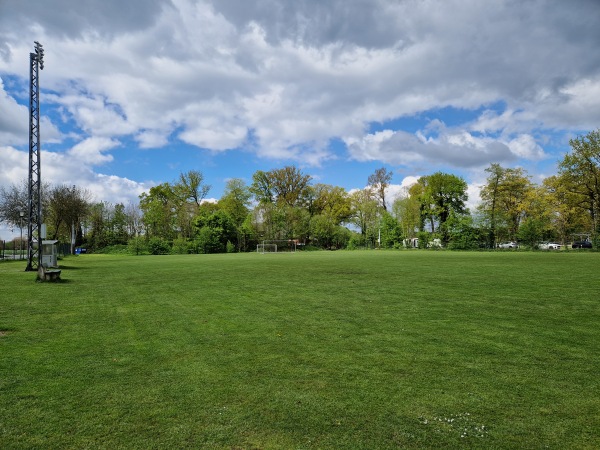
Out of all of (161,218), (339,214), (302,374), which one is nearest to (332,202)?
(339,214)

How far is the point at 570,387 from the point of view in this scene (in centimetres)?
523

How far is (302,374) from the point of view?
5.84m

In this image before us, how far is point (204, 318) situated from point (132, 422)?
550 centimetres

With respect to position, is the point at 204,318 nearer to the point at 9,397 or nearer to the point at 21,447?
the point at 9,397

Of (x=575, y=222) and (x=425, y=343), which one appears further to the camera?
(x=575, y=222)

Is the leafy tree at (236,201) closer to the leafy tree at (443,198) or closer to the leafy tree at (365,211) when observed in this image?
the leafy tree at (365,211)

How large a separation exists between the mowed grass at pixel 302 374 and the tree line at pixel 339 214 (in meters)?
49.9

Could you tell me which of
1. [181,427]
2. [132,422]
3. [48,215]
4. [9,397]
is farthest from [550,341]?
[48,215]

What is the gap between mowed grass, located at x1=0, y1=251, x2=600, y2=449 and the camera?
411cm

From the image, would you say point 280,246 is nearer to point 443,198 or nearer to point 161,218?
point 161,218

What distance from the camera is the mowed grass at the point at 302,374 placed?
4109 mm

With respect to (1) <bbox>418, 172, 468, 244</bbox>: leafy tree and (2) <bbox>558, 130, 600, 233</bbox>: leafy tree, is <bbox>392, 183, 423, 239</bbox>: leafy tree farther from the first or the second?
(2) <bbox>558, 130, 600, 233</bbox>: leafy tree

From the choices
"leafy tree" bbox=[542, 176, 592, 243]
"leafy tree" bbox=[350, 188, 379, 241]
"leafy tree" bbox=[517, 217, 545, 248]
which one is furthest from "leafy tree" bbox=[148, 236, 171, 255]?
"leafy tree" bbox=[542, 176, 592, 243]

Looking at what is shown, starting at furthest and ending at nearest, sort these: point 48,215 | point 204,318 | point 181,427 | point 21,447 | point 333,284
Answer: point 48,215 < point 333,284 < point 204,318 < point 181,427 < point 21,447
